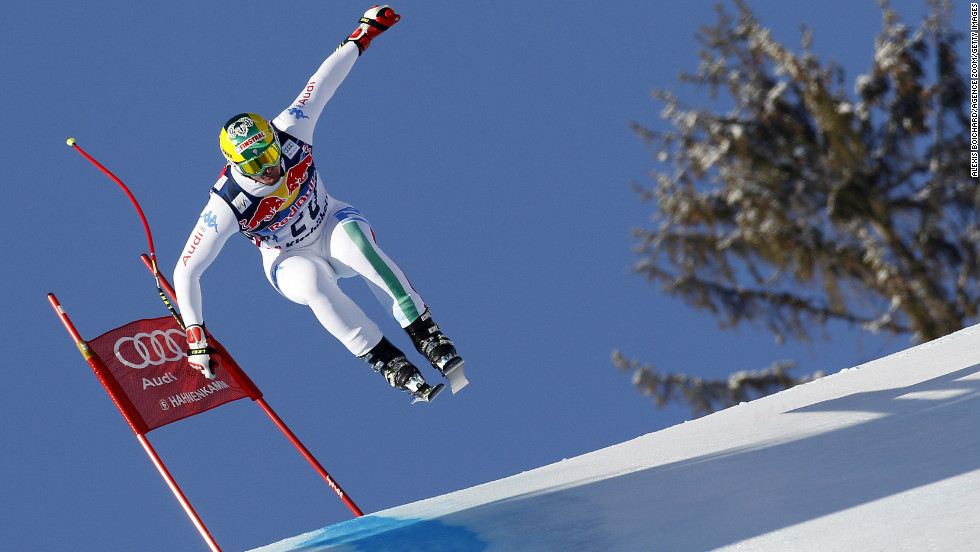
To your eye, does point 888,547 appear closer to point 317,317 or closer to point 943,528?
point 943,528

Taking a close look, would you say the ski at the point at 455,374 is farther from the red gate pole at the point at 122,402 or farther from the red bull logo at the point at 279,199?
the red gate pole at the point at 122,402

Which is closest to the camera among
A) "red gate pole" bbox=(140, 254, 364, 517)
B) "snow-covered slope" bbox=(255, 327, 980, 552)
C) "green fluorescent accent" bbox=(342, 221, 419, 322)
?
"snow-covered slope" bbox=(255, 327, 980, 552)

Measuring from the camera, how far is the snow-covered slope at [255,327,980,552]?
3111 mm

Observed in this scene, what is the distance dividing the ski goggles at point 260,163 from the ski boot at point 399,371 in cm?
85

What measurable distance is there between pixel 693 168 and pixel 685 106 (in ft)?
2.71

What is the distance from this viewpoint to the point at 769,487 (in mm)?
3697

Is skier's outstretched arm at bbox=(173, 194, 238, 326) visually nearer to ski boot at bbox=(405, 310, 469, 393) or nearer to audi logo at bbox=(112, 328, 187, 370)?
ski boot at bbox=(405, 310, 469, 393)

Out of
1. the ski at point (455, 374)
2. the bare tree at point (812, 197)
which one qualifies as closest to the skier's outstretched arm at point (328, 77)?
the ski at point (455, 374)

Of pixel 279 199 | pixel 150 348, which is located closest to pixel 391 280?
pixel 279 199

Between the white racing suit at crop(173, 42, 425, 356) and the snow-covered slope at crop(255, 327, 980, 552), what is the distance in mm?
873

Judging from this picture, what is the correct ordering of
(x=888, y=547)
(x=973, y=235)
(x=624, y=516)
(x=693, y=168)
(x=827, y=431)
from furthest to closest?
(x=693, y=168), (x=973, y=235), (x=827, y=431), (x=624, y=516), (x=888, y=547)

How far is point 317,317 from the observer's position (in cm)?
477

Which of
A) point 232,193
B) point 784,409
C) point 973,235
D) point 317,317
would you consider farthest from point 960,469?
point 973,235

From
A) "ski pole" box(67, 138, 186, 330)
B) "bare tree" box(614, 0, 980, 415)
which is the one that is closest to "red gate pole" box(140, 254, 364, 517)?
"ski pole" box(67, 138, 186, 330)
